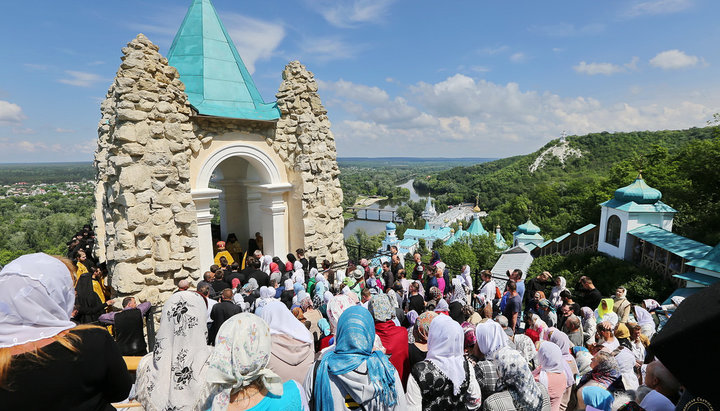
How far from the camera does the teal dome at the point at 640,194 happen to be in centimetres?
1736

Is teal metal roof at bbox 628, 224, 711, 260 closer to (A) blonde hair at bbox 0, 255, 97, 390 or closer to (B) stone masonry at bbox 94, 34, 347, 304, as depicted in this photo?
(B) stone masonry at bbox 94, 34, 347, 304

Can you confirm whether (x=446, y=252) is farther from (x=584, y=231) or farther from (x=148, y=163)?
(x=148, y=163)

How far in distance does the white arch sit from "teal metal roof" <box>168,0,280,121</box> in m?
0.85

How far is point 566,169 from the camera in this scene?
88625 mm

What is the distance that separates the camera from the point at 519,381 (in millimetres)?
2764

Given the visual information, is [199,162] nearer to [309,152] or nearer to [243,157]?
[243,157]

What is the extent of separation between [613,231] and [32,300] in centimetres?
2469

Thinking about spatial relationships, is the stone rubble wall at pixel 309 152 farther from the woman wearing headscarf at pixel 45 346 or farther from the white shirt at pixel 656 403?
the white shirt at pixel 656 403

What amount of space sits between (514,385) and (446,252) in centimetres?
3239

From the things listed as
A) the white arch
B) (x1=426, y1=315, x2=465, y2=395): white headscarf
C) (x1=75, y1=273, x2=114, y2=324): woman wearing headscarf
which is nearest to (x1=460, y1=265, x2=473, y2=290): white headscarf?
(x1=426, y1=315, x2=465, y2=395): white headscarf

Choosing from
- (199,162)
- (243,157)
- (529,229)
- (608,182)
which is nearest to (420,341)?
(199,162)

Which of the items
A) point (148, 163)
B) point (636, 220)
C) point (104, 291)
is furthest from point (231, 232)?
point (636, 220)

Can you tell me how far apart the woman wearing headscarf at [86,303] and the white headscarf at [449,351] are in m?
6.34

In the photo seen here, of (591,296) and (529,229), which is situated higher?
(591,296)
